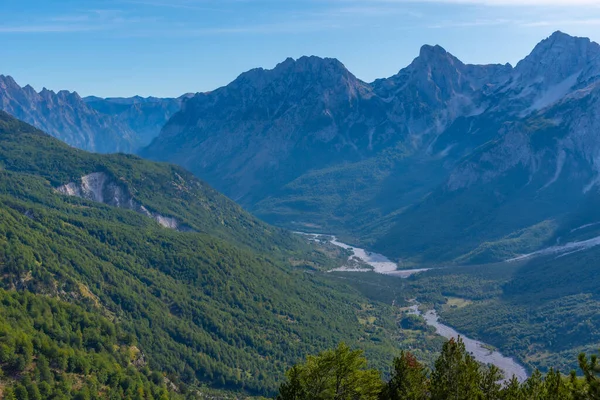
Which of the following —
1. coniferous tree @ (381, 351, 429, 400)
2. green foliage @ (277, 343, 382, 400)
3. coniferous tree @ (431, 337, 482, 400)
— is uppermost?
coniferous tree @ (431, 337, 482, 400)

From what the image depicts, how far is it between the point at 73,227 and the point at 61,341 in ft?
293

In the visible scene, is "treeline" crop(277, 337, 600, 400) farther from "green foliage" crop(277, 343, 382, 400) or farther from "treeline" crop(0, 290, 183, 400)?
"treeline" crop(0, 290, 183, 400)

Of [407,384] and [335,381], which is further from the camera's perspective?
[407,384]

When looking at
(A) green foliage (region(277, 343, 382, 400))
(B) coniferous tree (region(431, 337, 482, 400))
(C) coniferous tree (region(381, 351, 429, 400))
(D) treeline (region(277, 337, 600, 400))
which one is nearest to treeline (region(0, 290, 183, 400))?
(A) green foliage (region(277, 343, 382, 400))

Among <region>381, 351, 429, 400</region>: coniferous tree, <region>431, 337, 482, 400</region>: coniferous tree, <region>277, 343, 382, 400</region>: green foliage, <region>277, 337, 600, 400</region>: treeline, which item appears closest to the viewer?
<region>431, 337, 482, 400</region>: coniferous tree

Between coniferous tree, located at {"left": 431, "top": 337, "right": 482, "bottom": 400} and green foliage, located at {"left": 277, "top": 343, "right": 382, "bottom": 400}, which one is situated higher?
coniferous tree, located at {"left": 431, "top": 337, "right": 482, "bottom": 400}

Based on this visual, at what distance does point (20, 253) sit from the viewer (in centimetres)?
14788

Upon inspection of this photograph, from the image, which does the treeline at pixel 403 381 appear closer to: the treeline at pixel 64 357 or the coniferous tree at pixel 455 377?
the coniferous tree at pixel 455 377

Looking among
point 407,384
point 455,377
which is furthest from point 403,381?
point 455,377

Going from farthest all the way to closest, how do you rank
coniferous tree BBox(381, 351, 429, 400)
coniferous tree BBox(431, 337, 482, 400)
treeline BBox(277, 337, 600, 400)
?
coniferous tree BBox(381, 351, 429, 400) → treeline BBox(277, 337, 600, 400) → coniferous tree BBox(431, 337, 482, 400)

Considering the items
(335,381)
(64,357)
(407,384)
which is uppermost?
(407,384)

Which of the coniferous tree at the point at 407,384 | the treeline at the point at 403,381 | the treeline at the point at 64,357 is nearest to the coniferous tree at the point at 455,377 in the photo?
the treeline at the point at 403,381

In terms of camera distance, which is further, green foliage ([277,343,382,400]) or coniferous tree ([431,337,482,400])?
green foliage ([277,343,382,400])

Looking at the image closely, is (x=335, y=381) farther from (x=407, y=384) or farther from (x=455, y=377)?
(x=455, y=377)
